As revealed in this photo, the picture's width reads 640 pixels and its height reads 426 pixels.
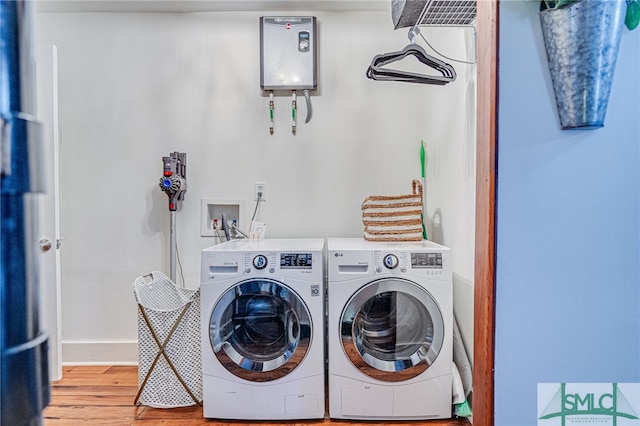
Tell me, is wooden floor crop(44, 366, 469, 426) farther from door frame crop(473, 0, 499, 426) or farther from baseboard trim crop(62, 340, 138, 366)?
door frame crop(473, 0, 499, 426)

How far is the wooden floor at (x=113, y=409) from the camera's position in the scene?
185 centimetres

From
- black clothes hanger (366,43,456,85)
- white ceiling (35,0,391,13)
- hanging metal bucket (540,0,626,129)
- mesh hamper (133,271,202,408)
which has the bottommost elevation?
mesh hamper (133,271,202,408)

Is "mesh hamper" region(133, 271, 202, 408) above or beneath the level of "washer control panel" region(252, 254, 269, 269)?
beneath

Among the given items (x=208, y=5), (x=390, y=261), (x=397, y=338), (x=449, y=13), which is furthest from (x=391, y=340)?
(x=208, y=5)

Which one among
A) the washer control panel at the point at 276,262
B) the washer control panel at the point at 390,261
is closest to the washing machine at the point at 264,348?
the washer control panel at the point at 276,262

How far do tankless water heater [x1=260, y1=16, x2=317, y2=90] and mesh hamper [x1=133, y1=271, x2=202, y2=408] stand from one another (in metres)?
1.50

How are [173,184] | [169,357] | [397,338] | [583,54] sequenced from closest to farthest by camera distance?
[583,54], [397,338], [169,357], [173,184]

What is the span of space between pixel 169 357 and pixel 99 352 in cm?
96

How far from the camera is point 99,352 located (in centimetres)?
257

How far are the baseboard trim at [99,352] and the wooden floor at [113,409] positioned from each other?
0.18 m

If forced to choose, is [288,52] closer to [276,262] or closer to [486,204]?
[276,262]

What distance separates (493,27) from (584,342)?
2.56 ft

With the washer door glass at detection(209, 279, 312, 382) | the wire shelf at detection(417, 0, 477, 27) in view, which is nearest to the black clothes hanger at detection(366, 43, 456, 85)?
the wire shelf at detection(417, 0, 477, 27)

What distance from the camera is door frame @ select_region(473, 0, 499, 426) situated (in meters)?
0.88
